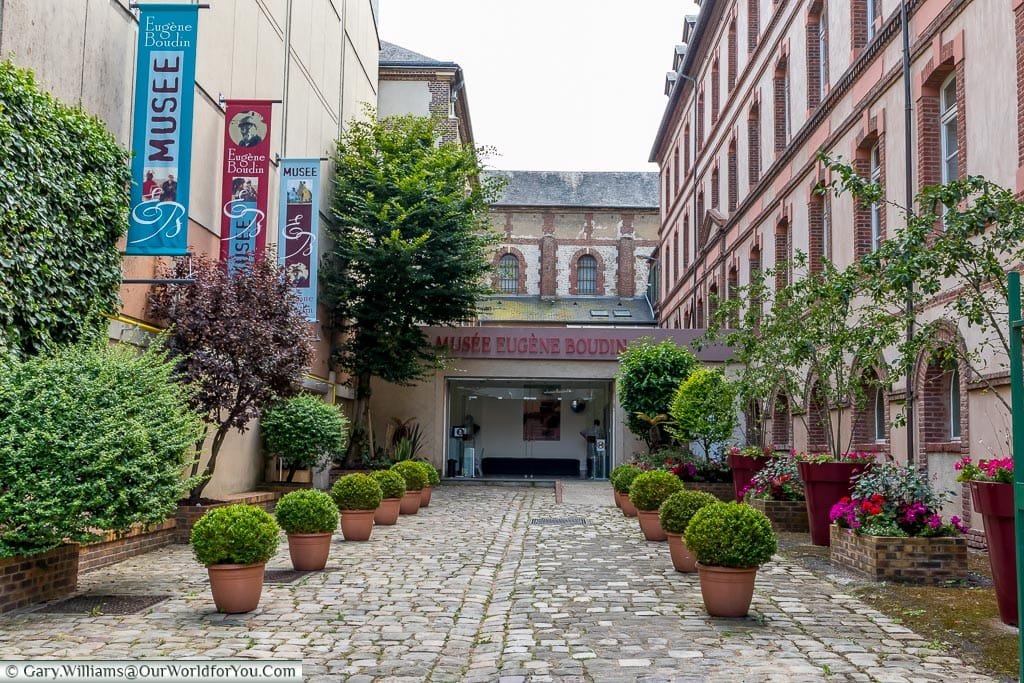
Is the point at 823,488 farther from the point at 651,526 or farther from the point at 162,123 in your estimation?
the point at 162,123

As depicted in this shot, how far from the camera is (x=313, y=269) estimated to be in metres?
16.9

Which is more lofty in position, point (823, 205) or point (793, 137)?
point (793, 137)

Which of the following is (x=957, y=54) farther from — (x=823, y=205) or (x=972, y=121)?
(x=823, y=205)

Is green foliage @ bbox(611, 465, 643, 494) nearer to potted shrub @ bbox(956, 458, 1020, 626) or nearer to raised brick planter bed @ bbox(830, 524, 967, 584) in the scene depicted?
raised brick planter bed @ bbox(830, 524, 967, 584)

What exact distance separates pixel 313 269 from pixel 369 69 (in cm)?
1099

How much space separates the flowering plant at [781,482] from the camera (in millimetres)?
13523

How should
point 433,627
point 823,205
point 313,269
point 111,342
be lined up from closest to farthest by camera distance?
point 433,627 → point 111,342 → point 313,269 → point 823,205

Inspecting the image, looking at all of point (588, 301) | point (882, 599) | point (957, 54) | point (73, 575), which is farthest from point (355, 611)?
point (588, 301)

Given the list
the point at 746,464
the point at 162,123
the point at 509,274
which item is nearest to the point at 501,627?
the point at 162,123

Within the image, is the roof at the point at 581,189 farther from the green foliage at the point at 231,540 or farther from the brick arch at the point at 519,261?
the green foliage at the point at 231,540

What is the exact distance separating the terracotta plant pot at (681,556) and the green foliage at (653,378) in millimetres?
10615

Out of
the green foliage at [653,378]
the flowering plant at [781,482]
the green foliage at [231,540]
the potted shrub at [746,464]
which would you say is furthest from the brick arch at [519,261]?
the green foliage at [231,540]

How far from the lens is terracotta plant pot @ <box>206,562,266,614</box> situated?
7.47 m

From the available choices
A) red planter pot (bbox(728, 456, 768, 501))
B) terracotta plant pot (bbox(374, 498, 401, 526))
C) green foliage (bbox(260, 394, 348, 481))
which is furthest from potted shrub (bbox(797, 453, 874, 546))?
green foliage (bbox(260, 394, 348, 481))
